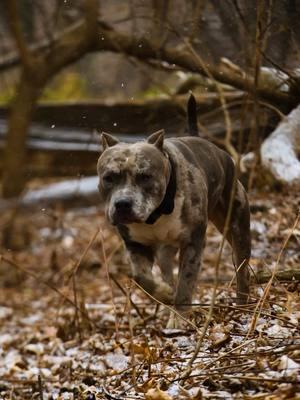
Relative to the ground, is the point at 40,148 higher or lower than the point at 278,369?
lower

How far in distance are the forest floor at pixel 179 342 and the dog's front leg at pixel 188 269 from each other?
0.12 meters

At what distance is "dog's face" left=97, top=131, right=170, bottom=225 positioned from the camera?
142 inches

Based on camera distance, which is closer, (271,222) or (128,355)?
(271,222)

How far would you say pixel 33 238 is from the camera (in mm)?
12102

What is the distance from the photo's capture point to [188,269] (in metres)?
4.16

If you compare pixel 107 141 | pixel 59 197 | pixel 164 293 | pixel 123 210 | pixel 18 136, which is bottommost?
pixel 59 197

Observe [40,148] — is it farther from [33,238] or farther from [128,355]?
[128,355]

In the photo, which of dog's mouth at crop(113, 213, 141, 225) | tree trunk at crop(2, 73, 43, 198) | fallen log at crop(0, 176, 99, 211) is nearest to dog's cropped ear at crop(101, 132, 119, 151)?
dog's mouth at crop(113, 213, 141, 225)

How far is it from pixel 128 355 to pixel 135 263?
107 cm

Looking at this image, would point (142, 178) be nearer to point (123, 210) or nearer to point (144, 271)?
point (123, 210)

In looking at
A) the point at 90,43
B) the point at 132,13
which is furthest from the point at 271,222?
the point at 90,43

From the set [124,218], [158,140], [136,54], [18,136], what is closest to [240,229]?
[158,140]

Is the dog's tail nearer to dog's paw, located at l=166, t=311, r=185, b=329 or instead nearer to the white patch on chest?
the white patch on chest

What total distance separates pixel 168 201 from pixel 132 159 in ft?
1.07
